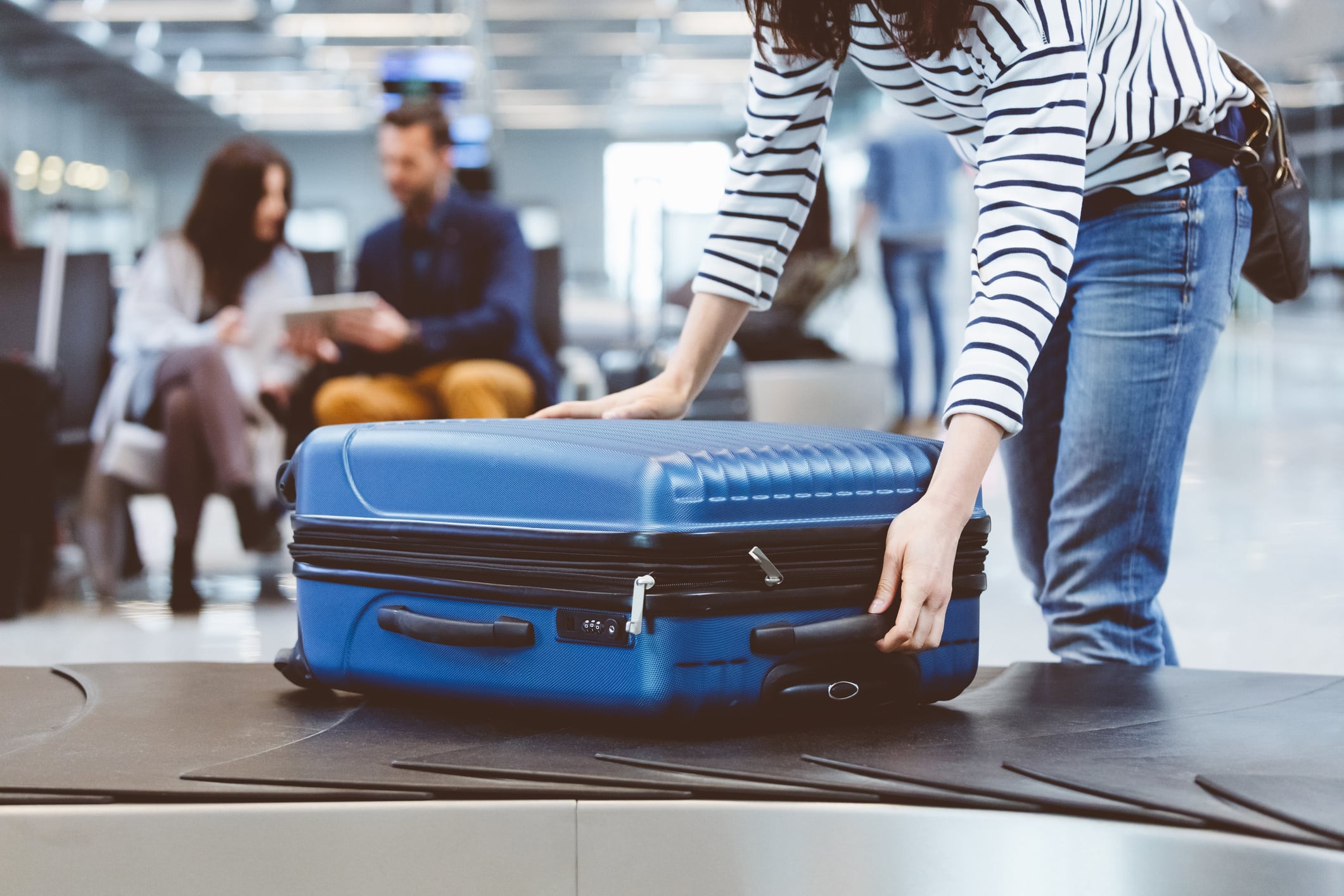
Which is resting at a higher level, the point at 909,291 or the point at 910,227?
the point at 910,227

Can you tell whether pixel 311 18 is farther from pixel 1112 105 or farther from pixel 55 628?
pixel 1112 105

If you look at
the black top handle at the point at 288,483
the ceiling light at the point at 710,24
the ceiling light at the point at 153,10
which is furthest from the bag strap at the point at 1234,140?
the ceiling light at the point at 153,10

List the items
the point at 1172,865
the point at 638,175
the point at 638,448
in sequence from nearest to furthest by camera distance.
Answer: the point at 1172,865, the point at 638,448, the point at 638,175

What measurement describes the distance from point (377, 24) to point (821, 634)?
1578 cm

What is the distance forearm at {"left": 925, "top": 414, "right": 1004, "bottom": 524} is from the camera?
1.00 m

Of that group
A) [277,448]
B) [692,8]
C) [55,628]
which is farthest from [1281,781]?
[692,8]

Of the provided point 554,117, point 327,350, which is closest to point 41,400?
point 327,350

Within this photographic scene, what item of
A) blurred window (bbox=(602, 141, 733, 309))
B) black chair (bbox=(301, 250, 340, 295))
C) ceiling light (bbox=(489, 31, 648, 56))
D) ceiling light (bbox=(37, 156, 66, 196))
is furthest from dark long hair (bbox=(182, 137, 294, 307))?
ceiling light (bbox=(37, 156, 66, 196))

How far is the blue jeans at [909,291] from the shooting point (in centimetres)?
623

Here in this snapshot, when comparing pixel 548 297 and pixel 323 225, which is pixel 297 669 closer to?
pixel 548 297

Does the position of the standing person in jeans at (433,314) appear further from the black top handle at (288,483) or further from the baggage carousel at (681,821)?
the baggage carousel at (681,821)

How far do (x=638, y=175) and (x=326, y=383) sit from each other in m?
1.63

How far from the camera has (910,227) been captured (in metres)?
6.21

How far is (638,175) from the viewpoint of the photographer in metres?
4.41
